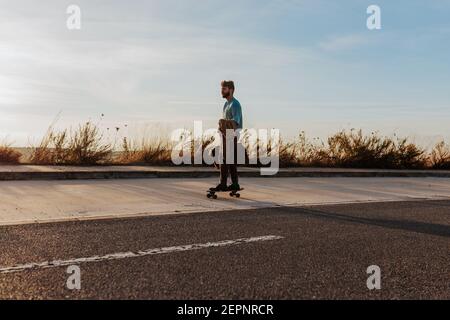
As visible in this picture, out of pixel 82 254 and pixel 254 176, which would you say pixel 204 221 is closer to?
pixel 82 254

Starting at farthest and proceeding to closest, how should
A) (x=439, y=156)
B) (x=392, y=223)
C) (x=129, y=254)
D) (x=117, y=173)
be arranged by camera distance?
(x=439, y=156) → (x=117, y=173) → (x=392, y=223) → (x=129, y=254)

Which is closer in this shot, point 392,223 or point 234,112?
point 392,223

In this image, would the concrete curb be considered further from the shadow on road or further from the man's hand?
the shadow on road

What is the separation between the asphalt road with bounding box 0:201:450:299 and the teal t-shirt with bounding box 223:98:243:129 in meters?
2.01

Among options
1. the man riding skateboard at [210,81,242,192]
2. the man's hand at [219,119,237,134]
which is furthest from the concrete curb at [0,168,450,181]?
the man's hand at [219,119,237,134]

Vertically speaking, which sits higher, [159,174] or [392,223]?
[159,174]

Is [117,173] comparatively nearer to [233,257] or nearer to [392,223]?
[392,223]

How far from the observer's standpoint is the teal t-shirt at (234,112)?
9328mm

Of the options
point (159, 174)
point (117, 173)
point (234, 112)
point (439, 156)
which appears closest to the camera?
point (234, 112)

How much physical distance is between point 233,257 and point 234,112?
4495mm

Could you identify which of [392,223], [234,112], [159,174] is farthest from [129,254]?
[159,174]

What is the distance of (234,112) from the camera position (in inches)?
367
